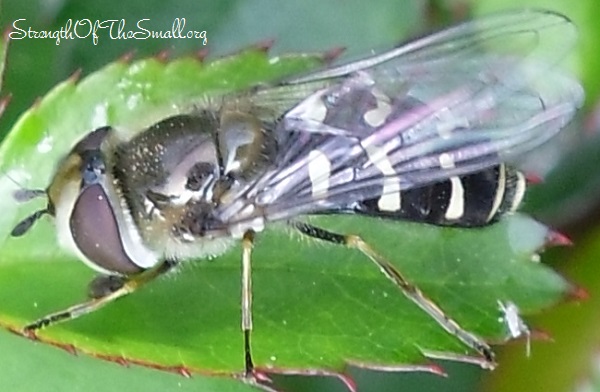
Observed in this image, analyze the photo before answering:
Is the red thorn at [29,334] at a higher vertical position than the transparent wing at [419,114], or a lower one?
lower

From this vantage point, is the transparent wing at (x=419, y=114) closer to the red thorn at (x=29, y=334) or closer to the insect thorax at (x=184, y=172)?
the insect thorax at (x=184, y=172)

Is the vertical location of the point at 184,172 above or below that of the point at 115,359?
above

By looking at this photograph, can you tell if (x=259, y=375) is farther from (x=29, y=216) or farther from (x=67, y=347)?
(x=29, y=216)

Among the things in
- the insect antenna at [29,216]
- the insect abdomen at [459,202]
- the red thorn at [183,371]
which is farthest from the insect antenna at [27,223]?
the insect abdomen at [459,202]

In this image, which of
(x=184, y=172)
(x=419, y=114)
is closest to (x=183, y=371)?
(x=184, y=172)

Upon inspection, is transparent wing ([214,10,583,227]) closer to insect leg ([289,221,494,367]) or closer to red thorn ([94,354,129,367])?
insect leg ([289,221,494,367])

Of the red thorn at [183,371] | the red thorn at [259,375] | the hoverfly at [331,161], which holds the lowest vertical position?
the red thorn at [259,375]

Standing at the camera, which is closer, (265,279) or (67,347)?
(67,347)
